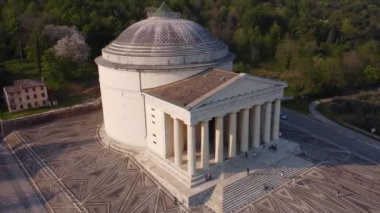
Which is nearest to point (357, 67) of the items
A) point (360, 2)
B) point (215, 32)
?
point (215, 32)

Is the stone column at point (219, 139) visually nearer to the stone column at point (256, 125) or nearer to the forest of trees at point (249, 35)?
the stone column at point (256, 125)

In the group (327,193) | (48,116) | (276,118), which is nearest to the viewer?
(327,193)

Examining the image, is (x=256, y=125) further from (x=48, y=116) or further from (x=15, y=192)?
(x=48, y=116)

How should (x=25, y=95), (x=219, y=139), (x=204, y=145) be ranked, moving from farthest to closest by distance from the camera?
1. (x=25, y=95)
2. (x=219, y=139)
3. (x=204, y=145)

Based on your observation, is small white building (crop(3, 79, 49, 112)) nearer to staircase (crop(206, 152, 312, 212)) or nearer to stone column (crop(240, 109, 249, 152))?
stone column (crop(240, 109, 249, 152))

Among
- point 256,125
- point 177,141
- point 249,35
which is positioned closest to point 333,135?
point 256,125

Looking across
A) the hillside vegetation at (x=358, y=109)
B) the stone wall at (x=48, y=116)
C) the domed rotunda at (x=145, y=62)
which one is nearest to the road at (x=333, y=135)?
the hillside vegetation at (x=358, y=109)

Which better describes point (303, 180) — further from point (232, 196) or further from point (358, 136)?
point (358, 136)
